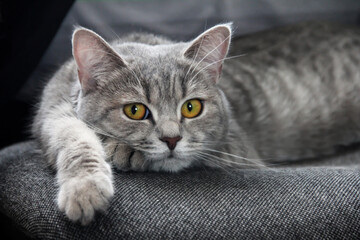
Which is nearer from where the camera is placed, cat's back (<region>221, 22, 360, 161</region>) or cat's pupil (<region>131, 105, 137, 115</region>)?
cat's pupil (<region>131, 105, 137, 115</region>)

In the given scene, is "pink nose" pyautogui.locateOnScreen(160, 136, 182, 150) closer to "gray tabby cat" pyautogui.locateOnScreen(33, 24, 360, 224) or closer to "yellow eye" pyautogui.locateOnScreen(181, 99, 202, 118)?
"gray tabby cat" pyautogui.locateOnScreen(33, 24, 360, 224)

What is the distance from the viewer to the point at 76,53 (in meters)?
1.24

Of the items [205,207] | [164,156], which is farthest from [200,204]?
[164,156]

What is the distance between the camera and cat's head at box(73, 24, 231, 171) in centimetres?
121

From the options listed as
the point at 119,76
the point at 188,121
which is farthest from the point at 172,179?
the point at 119,76

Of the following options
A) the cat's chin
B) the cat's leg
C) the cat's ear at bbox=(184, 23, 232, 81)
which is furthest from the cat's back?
the cat's leg

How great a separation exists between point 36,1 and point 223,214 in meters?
1.03

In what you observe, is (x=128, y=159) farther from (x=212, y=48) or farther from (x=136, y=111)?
(x=212, y=48)

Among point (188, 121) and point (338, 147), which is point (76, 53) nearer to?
point (188, 121)

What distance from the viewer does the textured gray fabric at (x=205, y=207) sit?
102 centimetres

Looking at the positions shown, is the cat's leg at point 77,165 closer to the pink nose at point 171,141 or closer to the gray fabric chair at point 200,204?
the gray fabric chair at point 200,204

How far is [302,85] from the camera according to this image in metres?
1.99

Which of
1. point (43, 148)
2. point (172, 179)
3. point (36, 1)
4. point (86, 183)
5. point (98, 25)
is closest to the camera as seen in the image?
point (86, 183)

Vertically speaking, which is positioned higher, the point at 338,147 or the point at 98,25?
the point at 98,25
